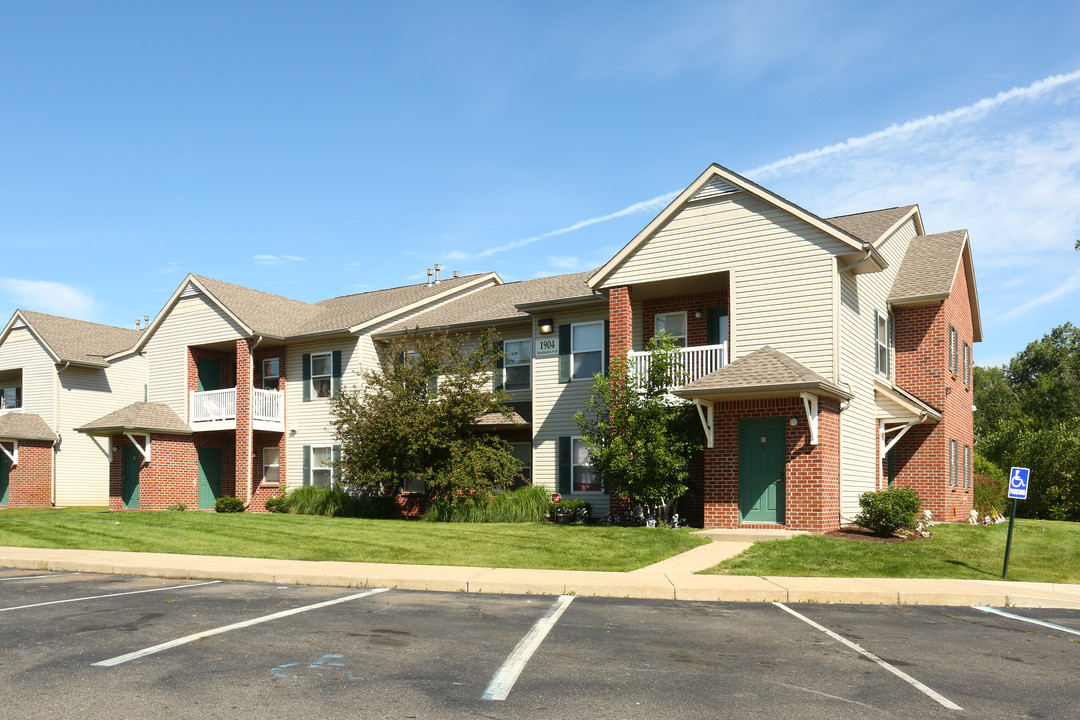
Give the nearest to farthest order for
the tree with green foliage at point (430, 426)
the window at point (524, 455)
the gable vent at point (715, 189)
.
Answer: the gable vent at point (715, 189)
the tree with green foliage at point (430, 426)
the window at point (524, 455)

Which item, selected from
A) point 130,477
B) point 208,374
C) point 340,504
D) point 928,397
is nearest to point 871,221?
point 928,397

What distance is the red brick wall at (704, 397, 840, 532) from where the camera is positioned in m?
18.9

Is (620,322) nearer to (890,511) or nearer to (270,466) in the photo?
(890,511)

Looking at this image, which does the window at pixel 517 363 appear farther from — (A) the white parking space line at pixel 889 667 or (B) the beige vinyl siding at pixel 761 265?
(A) the white parking space line at pixel 889 667

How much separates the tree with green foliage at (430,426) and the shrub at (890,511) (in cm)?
942

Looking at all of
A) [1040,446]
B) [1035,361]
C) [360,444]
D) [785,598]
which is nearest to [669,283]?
[360,444]

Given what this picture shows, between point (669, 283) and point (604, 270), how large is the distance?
1.71 metres

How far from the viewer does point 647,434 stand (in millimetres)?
20594

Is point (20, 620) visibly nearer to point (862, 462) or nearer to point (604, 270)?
point (604, 270)

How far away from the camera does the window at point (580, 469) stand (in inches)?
957

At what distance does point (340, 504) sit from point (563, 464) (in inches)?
286

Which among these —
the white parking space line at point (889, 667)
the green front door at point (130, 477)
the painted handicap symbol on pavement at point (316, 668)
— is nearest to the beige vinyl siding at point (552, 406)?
the white parking space line at point (889, 667)

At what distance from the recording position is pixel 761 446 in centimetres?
1964

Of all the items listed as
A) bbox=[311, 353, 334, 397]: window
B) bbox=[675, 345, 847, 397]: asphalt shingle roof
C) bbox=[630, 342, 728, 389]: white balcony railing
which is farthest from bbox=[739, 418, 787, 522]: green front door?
bbox=[311, 353, 334, 397]: window
